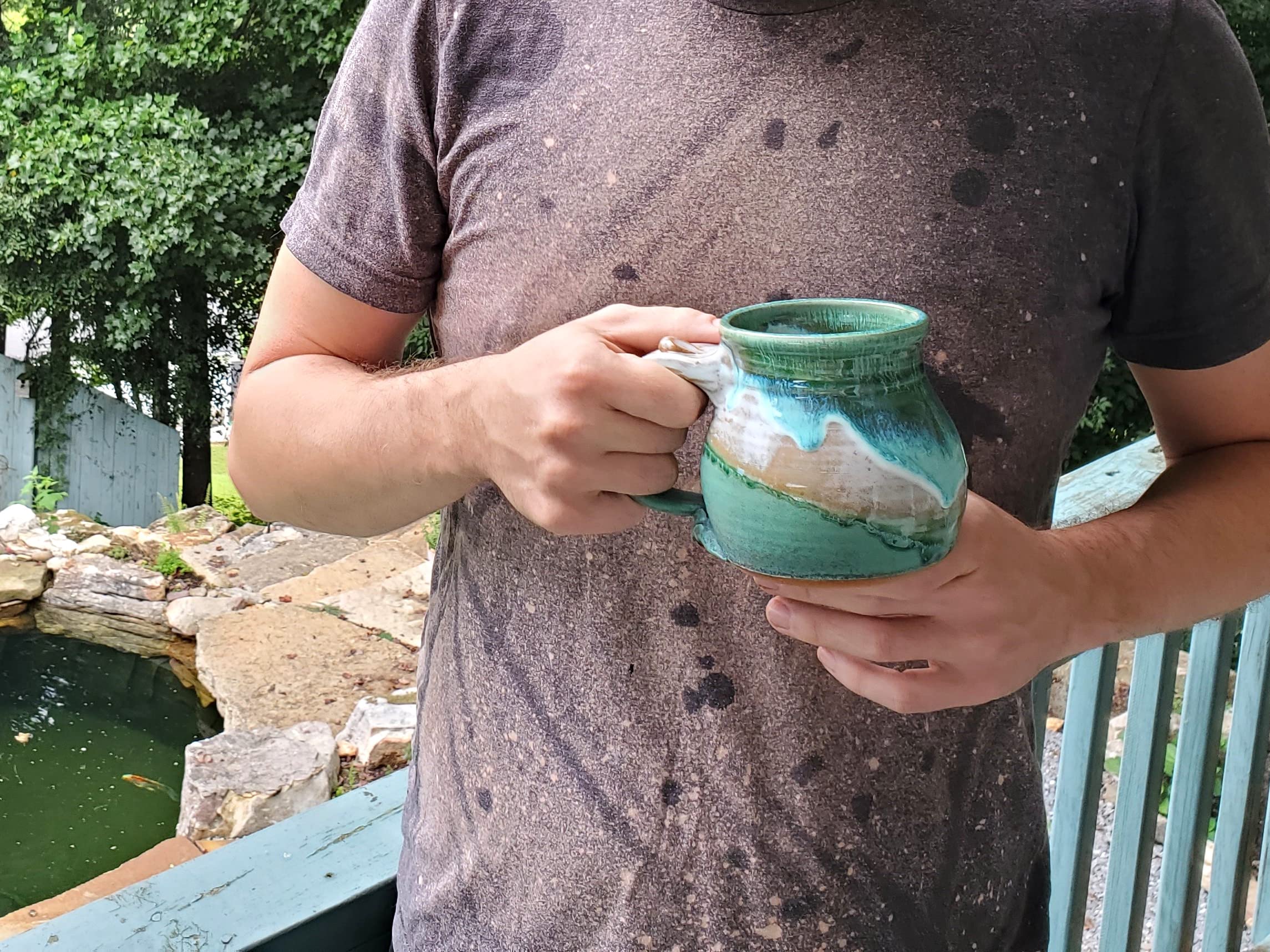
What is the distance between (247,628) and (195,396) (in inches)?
116

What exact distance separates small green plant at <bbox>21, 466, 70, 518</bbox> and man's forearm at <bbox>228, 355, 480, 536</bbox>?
6607 mm

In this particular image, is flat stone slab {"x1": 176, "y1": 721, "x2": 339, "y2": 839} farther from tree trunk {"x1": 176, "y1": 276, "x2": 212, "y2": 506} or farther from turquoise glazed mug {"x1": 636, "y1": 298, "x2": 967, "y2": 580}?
tree trunk {"x1": 176, "y1": 276, "x2": 212, "y2": 506}

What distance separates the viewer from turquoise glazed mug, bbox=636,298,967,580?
0.64m

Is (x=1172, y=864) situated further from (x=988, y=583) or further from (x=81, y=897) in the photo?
(x=81, y=897)

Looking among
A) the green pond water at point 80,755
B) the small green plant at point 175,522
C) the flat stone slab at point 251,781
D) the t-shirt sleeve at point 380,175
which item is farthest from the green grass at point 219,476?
the t-shirt sleeve at point 380,175

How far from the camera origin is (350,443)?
2.90 feet

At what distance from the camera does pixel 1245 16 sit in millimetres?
4848

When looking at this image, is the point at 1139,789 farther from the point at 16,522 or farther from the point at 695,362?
the point at 16,522

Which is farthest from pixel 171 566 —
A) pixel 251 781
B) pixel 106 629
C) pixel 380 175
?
pixel 380 175

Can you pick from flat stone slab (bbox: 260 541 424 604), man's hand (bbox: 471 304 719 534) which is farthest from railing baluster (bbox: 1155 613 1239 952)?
flat stone slab (bbox: 260 541 424 604)

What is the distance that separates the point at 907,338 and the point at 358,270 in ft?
1.63

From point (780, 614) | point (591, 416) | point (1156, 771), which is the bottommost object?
point (1156, 771)

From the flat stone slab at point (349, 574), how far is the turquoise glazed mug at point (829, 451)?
15.0ft

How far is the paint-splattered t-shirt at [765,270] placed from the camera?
0.85 meters
